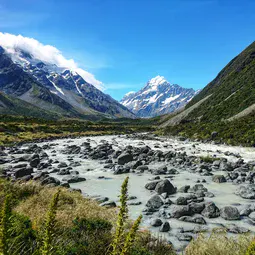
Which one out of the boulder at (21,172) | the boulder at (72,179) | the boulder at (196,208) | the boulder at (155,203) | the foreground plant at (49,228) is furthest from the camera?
the boulder at (72,179)

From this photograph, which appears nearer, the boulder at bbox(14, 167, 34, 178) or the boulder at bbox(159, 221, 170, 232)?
the boulder at bbox(159, 221, 170, 232)

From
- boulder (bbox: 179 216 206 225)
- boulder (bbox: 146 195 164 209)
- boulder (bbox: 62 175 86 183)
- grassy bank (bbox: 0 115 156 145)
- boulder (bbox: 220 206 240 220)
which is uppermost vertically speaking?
boulder (bbox: 220 206 240 220)

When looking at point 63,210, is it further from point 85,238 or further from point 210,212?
point 210,212

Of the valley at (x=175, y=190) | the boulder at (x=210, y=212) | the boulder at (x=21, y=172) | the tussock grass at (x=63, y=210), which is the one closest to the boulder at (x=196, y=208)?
the valley at (x=175, y=190)

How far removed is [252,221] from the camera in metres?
11.1

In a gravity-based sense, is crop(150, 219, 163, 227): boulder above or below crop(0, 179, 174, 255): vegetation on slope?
below

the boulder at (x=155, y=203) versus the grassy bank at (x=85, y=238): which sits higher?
the grassy bank at (x=85, y=238)

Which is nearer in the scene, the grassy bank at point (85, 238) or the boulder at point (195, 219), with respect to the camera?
the grassy bank at point (85, 238)

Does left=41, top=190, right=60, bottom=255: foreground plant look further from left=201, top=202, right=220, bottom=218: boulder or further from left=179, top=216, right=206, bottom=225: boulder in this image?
left=201, top=202, right=220, bottom=218: boulder

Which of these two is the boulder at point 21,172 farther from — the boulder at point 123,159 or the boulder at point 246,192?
the boulder at point 246,192

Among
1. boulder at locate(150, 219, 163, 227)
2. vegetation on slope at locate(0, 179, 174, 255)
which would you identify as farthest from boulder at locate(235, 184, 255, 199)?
vegetation on slope at locate(0, 179, 174, 255)

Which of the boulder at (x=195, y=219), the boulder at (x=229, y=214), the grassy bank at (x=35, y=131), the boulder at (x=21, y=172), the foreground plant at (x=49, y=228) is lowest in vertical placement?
the grassy bank at (x=35, y=131)

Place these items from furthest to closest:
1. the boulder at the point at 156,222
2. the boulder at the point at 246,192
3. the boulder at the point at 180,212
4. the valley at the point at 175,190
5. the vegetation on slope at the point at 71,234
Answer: the boulder at the point at 246,192 < the boulder at the point at 180,212 < the valley at the point at 175,190 < the boulder at the point at 156,222 < the vegetation on slope at the point at 71,234

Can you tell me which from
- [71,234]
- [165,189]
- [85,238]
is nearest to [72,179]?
[165,189]
